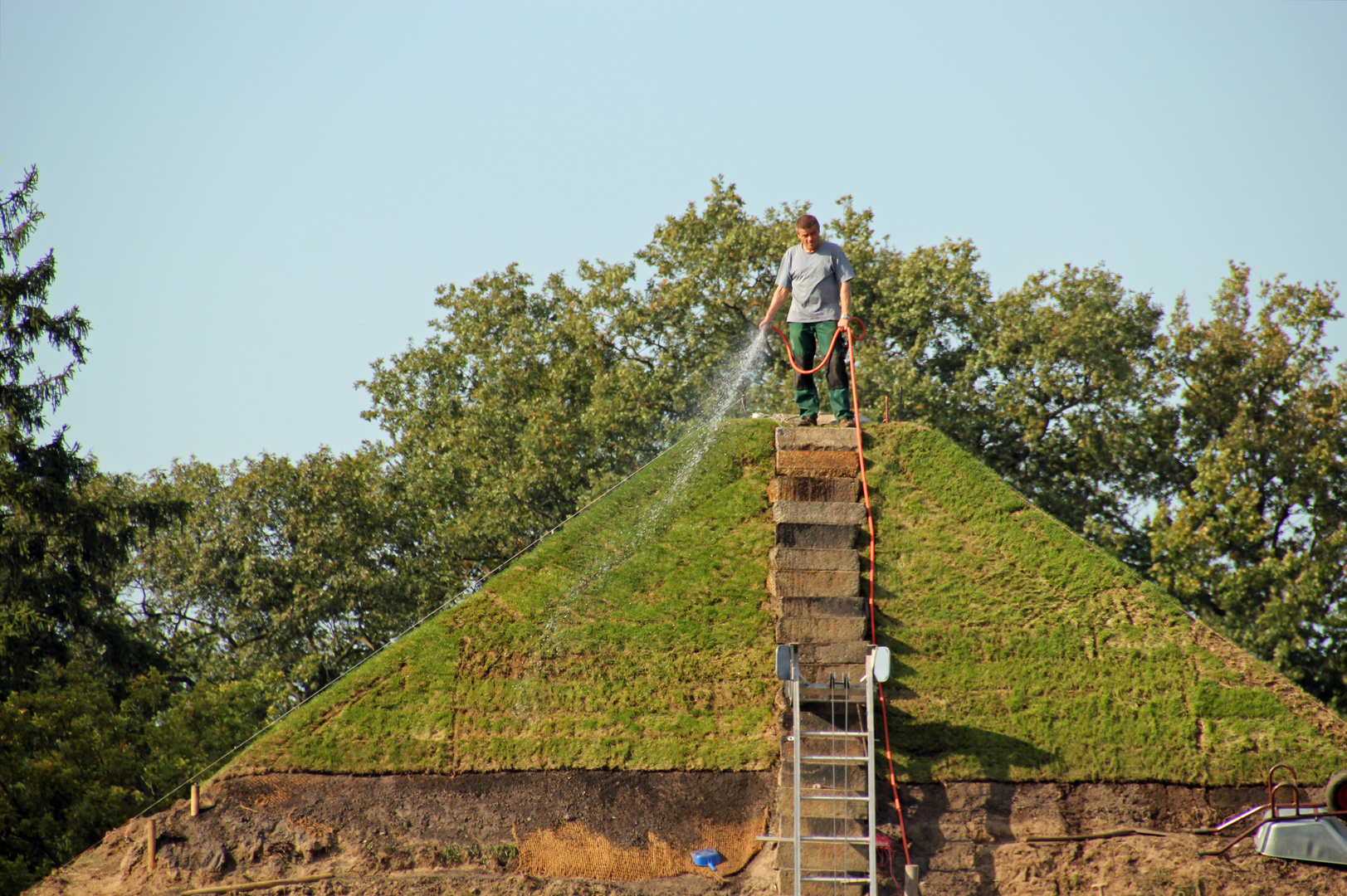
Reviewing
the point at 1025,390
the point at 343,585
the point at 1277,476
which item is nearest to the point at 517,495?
the point at 343,585

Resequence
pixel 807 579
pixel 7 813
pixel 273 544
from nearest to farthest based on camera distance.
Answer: pixel 807 579
pixel 7 813
pixel 273 544

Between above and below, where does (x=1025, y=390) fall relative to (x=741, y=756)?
above

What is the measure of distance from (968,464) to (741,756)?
3880 millimetres

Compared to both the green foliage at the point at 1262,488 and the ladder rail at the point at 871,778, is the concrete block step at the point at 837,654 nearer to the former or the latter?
the ladder rail at the point at 871,778

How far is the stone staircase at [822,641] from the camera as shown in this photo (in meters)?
9.13

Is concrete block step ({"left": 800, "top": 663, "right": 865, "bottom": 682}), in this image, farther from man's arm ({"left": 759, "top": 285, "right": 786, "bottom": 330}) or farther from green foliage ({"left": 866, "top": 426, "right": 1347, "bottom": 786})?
man's arm ({"left": 759, "top": 285, "right": 786, "bottom": 330})

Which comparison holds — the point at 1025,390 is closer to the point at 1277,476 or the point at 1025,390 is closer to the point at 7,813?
the point at 1277,476

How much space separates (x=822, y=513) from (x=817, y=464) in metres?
1.09

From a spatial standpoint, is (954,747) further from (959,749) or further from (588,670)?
(588,670)

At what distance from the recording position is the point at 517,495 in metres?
25.9

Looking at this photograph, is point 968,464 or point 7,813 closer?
point 968,464

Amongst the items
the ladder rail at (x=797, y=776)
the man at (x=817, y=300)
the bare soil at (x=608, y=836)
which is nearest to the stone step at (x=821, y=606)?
the ladder rail at (x=797, y=776)

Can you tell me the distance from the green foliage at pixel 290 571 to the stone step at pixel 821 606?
53.6 feet

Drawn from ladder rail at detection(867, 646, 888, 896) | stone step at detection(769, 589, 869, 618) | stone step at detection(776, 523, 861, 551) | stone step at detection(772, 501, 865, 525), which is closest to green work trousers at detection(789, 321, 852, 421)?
stone step at detection(772, 501, 865, 525)
